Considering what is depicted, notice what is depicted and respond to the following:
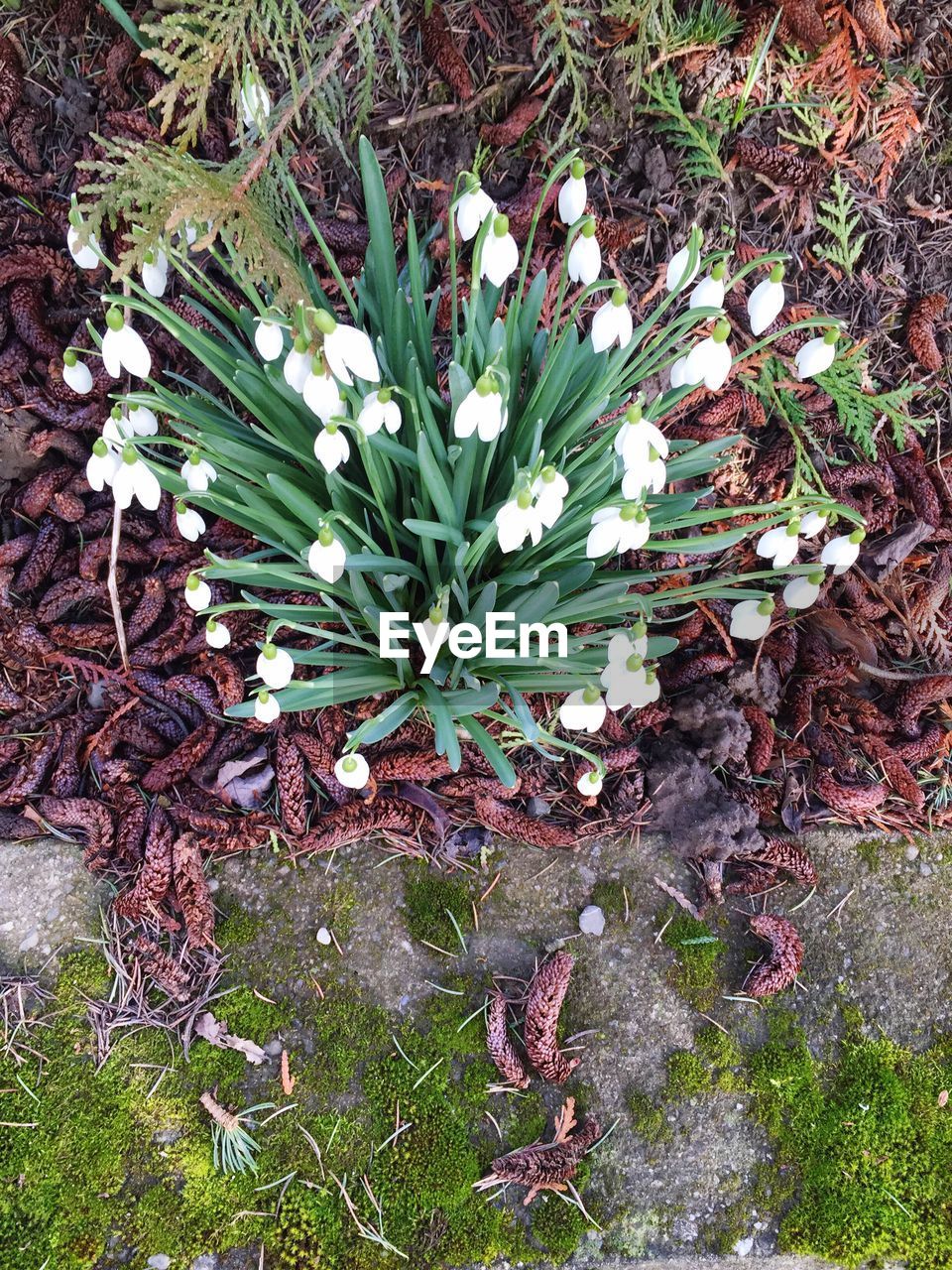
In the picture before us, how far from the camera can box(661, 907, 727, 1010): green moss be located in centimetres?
173

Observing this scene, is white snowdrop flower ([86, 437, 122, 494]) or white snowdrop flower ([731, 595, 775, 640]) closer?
white snowdrop flower ([86, 437, 122, 494])

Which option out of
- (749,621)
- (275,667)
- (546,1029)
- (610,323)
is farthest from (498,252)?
(546,1029)

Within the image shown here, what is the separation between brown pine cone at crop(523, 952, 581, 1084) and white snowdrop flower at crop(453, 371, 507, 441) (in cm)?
108

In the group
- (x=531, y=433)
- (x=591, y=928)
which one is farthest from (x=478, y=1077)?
(x=531, y=433)

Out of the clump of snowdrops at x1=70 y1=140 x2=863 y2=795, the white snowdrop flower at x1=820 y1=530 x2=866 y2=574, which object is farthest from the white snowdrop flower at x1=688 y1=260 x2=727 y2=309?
the white snowdrop flower at x1=820 y1=530 x2=866 y2=574

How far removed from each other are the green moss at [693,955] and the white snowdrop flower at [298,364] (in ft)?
4.28

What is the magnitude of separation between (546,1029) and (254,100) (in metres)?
1.85

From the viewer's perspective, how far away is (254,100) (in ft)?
5.10

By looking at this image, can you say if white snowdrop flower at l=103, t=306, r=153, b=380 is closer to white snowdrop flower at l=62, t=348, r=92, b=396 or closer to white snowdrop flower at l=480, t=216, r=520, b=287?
white snowdrop flower at l=62, t=348, r=92, b=396

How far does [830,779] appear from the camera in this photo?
74.7 inches

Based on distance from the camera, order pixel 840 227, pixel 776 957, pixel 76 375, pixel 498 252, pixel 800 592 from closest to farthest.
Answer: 1. pixel 498 252
2. pixel 76 375
3. pixel 776 957
4. pixel 800 592
5. pixel 840 227

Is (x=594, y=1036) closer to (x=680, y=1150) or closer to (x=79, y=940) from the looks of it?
(x=680, y=1150)

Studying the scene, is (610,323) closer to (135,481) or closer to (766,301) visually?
(766,301)

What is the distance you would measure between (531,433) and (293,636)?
2.32ft
